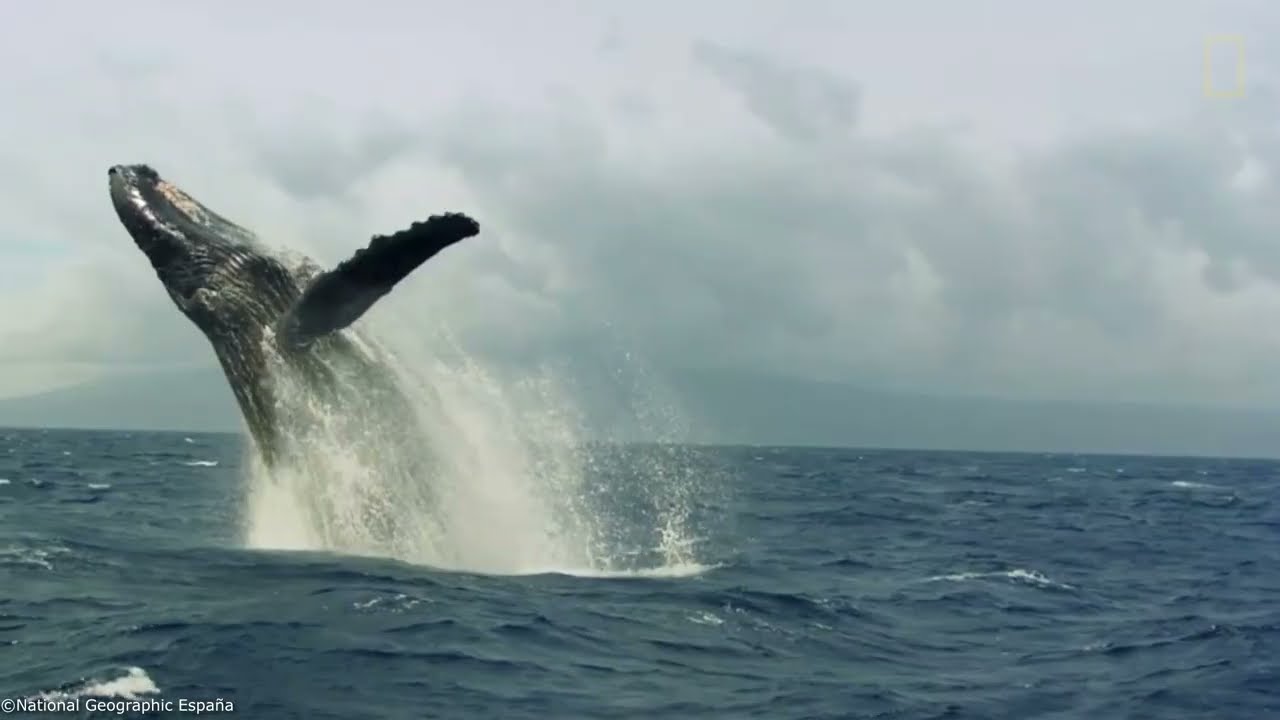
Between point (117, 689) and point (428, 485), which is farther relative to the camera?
point (428, 485)

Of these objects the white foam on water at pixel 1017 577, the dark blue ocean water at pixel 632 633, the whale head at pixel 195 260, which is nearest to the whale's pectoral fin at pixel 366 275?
the whale head at pixel 195 260

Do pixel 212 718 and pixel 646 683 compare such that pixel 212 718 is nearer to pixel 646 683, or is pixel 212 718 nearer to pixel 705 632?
pixel 646 683

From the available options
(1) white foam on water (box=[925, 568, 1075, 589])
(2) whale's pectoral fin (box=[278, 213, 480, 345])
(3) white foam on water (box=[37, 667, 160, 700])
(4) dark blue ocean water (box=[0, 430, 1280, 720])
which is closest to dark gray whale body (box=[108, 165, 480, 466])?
(2) whale's pectoral fin (box=[278, 213, 480, 345])

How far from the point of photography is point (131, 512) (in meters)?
19.8

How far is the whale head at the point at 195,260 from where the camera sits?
12117 millimetres

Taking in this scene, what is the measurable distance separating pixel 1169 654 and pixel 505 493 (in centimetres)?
690

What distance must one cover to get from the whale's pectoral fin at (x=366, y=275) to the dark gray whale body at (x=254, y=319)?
383 mm

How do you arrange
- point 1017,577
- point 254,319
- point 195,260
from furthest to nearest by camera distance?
1. point 1017,577
2. point 195,260
3. point 254,319

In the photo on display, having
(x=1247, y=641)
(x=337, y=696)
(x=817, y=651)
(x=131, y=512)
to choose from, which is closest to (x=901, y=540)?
(x=1247, y=641)

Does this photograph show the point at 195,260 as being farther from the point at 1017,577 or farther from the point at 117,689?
the point at 1017,577

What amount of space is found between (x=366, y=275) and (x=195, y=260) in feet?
9.35

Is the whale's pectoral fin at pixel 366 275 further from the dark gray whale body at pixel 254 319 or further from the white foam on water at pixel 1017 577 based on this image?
the white foam on water at pixel 1017 577

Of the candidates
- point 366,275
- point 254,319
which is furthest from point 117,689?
point 254,319

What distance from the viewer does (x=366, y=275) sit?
1036cm
